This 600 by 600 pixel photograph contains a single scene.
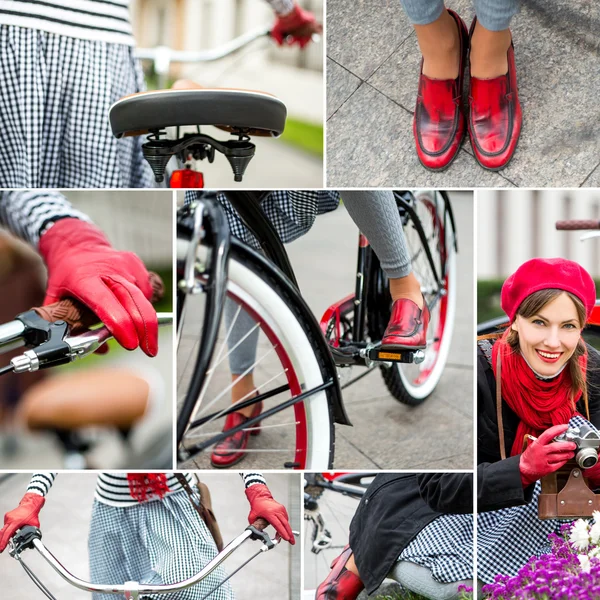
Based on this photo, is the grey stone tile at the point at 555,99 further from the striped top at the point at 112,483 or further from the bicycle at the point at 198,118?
the striped top at the point at 112,483

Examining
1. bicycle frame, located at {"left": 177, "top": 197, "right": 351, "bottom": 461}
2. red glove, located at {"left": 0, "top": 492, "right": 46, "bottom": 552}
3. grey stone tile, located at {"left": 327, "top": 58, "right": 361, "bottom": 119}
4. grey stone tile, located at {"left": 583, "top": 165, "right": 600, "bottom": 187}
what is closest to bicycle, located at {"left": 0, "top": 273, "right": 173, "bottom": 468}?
bicycle frame, located at {"left": 177, "top": 197, "right": 351, "bottom": 461}

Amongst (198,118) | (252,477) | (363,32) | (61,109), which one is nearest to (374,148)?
(363,32)

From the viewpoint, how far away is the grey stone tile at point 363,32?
1926mm

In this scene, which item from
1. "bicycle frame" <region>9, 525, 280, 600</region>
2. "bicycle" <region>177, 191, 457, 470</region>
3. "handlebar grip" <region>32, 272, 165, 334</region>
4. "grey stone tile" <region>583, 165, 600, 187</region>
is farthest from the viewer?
"grey stone tile" <region>583, 165, 600, 187</region>

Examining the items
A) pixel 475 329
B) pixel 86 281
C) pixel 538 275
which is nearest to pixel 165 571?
pixel 86 281

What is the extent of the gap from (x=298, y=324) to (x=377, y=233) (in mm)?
287

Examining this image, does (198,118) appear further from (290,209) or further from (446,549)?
(446,549)

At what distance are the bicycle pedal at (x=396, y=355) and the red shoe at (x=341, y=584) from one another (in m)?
0.47

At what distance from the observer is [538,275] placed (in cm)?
187

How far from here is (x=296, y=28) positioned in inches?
74.5

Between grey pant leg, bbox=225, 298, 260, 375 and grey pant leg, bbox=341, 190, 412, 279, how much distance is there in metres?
0.34

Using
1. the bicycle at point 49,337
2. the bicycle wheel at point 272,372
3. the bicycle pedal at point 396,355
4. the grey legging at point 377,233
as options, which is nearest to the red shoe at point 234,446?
the bicycle wheel at point 272,372

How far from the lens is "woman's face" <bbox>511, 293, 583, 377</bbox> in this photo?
185cm

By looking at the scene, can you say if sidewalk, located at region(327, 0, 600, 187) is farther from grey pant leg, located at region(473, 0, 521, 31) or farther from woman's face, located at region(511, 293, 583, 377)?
woman's face, located at region(511, 293, 583, 377)
